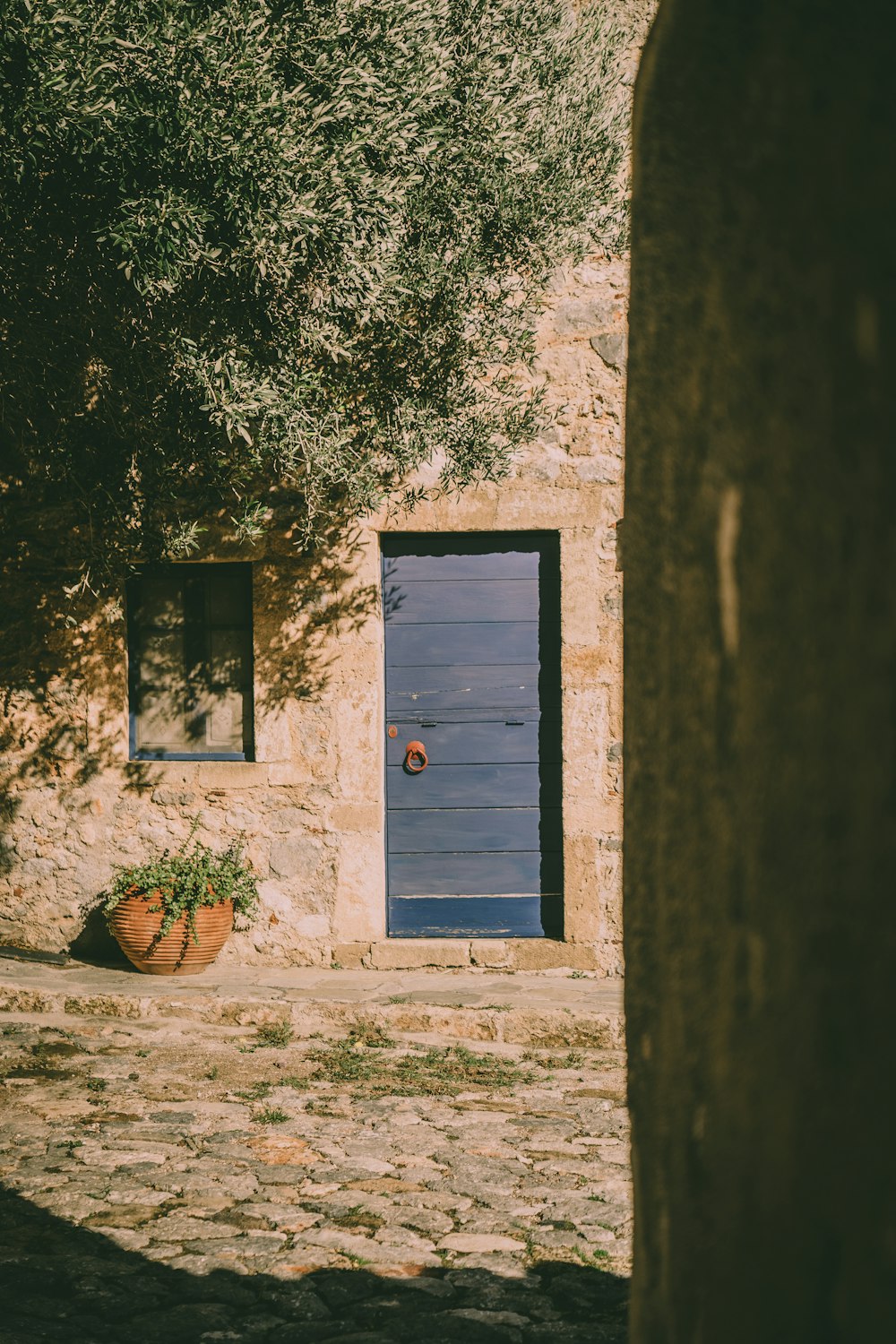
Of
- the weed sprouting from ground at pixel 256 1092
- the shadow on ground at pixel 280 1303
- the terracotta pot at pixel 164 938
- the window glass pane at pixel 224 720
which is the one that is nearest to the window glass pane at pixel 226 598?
the window glass pane at pixel 224 720

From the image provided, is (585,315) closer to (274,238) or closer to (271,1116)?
(274,238)

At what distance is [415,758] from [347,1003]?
1.63 metres

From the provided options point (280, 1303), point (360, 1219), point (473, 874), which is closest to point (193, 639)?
point (473, 874)

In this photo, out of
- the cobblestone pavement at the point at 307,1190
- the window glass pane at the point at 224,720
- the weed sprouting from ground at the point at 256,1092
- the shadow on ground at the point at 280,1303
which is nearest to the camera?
the shadow on ground at the point at 280,1303

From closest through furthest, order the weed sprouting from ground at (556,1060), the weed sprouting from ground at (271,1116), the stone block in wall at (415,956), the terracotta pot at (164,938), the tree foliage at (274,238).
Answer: the tree foliage at (274,238) → the weed sprouting from ground at (271,1116) → the weed sprouting from ground at (556,1060) → the terracotta pot at (164,938) → the stone block in wall at (415,956)

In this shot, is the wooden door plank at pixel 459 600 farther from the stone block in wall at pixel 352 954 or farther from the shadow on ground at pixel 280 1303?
the shadow on ground at pixel 280 1303

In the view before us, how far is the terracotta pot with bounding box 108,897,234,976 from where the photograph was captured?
6.00m

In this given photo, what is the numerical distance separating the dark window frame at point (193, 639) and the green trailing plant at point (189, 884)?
0.57 m

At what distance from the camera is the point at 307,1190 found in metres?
3.40

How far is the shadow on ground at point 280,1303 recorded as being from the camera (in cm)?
243

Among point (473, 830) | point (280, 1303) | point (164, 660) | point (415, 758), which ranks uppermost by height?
point (164, 660)

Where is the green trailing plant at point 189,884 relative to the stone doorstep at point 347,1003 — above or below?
above

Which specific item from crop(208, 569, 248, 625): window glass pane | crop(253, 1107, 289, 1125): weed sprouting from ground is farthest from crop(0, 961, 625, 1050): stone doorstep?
crop(208, 569, 248, 625): window glass pane

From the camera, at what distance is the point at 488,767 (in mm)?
6566
